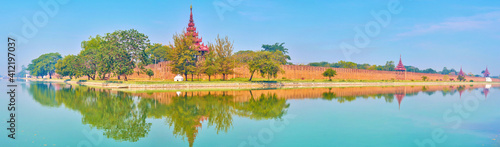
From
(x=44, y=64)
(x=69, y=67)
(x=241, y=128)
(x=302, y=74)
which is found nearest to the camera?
(x=241, y=128)

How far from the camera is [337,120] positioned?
13.1 metres

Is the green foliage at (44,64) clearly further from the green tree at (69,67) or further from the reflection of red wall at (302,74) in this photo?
the reflection of red wall at (302,74)

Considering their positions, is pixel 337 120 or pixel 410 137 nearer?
pixel 410 137

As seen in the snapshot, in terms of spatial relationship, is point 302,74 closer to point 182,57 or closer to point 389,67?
point 182,57

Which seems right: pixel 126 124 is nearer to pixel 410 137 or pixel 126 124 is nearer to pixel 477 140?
pixel 410 137

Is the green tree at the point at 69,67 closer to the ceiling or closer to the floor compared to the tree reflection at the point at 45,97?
closer to the ceiling

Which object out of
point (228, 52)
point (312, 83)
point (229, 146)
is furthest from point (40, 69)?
point (229, 146)

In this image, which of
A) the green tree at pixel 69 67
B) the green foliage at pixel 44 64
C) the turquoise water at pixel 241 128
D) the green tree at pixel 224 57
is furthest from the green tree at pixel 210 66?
the green foliage at pixel 44 64

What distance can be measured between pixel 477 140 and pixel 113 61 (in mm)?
39200

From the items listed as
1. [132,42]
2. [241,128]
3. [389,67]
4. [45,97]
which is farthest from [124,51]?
[389,67]

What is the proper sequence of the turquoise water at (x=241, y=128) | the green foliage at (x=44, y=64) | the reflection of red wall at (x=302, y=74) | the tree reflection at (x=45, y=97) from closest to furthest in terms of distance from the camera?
the turquoise water at (x=241, y=128) < the tree reflection at (x=45, y=97) < the reflection of red wall at (x=302, y=74) < the green foliage at (x=44, y=64)

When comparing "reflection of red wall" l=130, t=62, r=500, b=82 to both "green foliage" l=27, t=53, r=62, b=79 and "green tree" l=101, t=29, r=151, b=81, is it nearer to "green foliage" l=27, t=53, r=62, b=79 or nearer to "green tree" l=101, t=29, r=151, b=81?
"green tree" l=101, t=29, r=151, b=81

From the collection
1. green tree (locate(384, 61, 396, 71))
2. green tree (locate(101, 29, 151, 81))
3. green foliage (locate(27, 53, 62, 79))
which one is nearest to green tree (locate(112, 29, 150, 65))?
green tree (locate(101, 29, 151, 81))

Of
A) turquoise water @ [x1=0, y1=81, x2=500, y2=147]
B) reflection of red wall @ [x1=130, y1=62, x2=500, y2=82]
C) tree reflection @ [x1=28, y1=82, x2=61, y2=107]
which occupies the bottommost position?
turquoise water @ [x1=0, y1=81, x2=500, y2=147]
